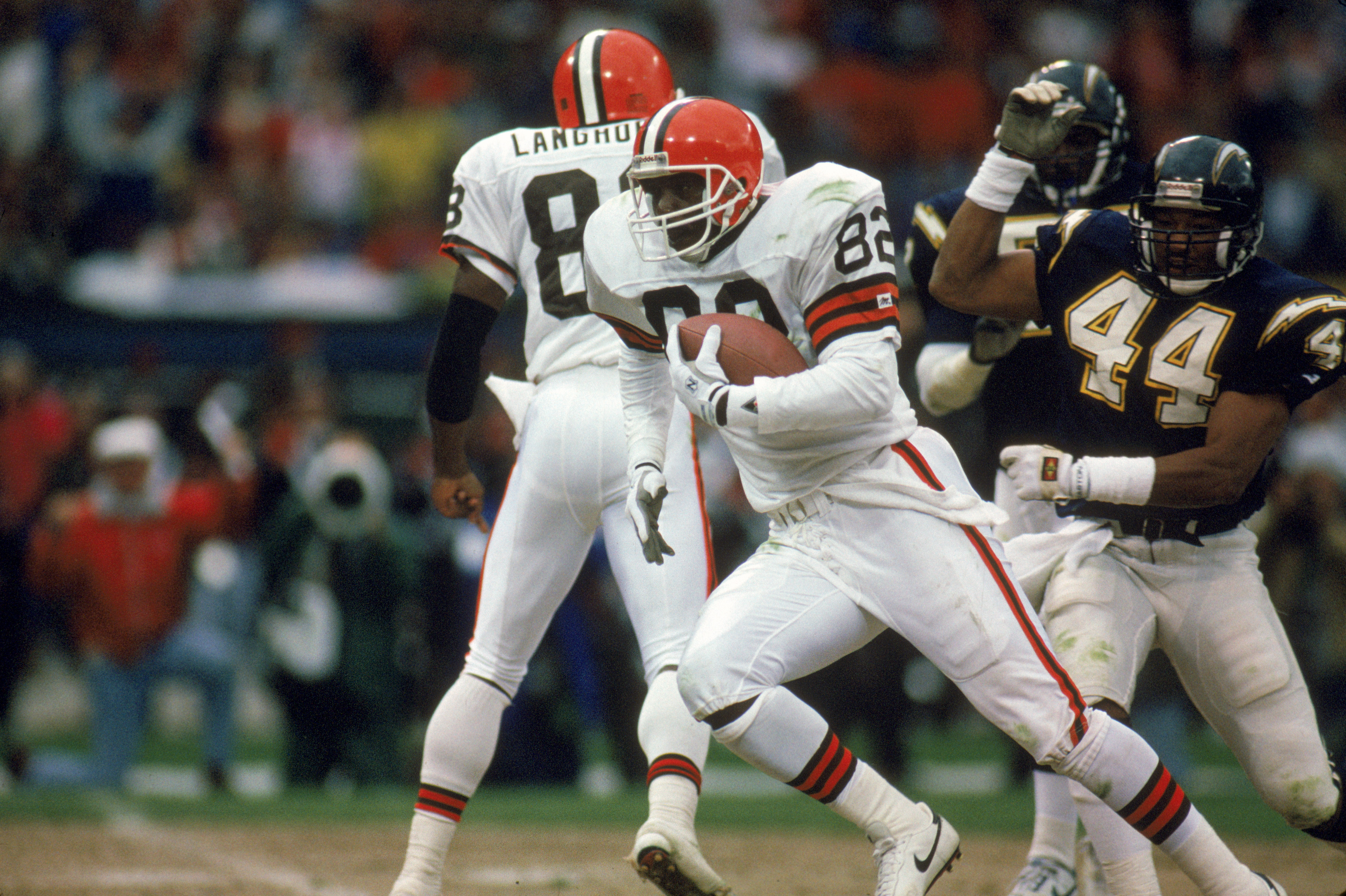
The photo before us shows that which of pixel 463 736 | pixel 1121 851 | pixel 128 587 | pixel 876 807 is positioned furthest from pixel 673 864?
pixel 128 587

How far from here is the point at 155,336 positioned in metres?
9.62

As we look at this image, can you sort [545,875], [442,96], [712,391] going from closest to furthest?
1. [712,391]
2. [545,875]
3. [442,96]

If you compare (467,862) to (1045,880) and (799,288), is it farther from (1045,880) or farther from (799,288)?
(799,288)

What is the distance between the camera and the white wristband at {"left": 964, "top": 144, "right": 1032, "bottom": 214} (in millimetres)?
3699

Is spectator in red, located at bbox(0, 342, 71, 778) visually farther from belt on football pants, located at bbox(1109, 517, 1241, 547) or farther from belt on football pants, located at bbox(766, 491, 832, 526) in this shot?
belt on football pants, located at bbox(1109, 517, 1241, 547)

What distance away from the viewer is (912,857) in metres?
3.41

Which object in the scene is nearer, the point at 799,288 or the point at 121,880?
the point at 799,288

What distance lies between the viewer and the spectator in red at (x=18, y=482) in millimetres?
7809

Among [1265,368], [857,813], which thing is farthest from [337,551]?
[1265,368]

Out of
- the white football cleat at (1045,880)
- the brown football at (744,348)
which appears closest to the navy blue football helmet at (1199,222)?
the brown football at (744,348)

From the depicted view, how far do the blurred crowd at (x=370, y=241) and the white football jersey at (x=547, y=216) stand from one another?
1.98m

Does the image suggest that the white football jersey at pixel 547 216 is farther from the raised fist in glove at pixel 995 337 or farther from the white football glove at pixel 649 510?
the raised fist in glove at pixel 995 337

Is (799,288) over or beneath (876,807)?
over

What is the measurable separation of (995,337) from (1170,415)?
0.66 metres
